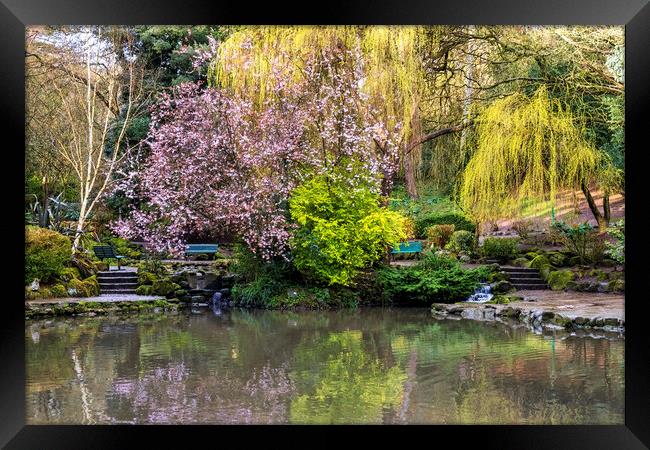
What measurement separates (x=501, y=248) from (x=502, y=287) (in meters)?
0.52

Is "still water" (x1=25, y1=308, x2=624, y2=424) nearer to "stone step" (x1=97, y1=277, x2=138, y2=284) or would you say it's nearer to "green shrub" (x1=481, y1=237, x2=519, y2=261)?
"stone step" (x1=97, y1=277, x2=138, y2=284)

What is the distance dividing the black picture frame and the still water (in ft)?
0.61

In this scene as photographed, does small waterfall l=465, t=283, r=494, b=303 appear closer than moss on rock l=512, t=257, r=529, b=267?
Yes

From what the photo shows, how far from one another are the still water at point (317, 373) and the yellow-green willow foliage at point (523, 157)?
1881 millimetres

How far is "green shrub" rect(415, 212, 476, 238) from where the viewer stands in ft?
30.1

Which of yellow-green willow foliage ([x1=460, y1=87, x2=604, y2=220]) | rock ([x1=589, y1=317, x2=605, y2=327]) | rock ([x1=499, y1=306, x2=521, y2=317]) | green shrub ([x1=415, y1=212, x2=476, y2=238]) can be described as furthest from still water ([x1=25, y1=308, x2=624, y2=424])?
yellow-green willow foliage ([x1=460, y1=87, x2=604, y2=220])

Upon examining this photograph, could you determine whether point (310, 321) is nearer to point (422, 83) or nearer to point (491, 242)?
point (491, 242)

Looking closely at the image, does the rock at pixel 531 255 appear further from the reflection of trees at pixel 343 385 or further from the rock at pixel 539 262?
the reflection of trees at pixel 343 385

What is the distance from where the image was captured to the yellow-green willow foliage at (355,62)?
887cm

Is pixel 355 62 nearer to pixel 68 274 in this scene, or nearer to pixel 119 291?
pixel 119 291
